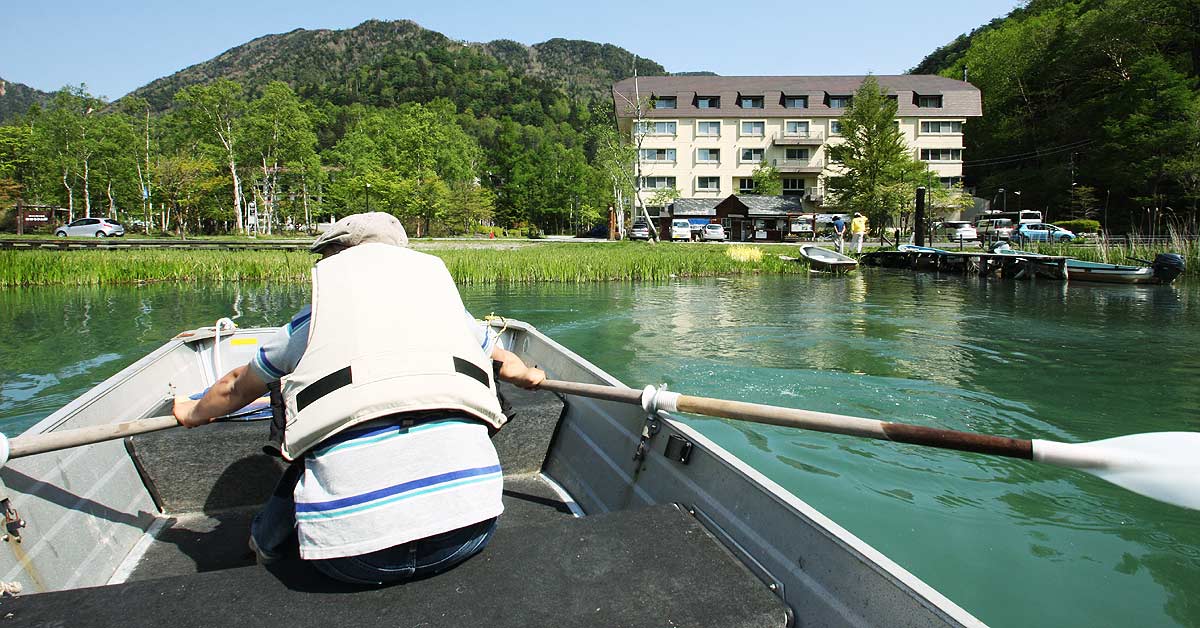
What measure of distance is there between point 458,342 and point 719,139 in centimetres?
6962

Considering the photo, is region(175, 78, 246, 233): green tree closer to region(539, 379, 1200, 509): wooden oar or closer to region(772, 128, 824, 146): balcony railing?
region(772, 128, 824, 146): balcony railing

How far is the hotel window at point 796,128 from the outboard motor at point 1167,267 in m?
50.9

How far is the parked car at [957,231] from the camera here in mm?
43625

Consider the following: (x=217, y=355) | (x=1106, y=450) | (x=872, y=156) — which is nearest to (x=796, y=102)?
(x=872, y=156)

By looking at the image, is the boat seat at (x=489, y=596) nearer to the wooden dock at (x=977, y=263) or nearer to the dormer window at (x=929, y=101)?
the wooden dock at (x=977, y=263)

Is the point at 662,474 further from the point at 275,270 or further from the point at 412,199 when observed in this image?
the point at 412,199

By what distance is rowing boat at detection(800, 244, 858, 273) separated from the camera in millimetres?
26703

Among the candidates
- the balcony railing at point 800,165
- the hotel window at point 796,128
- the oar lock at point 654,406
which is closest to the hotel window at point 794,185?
the balcony railing at point 800,165

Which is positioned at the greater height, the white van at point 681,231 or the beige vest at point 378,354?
the white van at point 681,231

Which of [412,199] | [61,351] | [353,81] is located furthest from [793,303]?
[353,81]

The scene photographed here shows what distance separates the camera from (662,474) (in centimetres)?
307

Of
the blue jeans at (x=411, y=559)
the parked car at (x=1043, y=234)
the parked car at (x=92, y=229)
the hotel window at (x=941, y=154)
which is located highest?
the hotel window at (x=941, y=154)

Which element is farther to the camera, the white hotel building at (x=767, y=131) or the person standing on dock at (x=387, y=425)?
the white hotel building at (x=767, y=131)

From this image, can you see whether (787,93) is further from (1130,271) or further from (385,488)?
(385,488)
